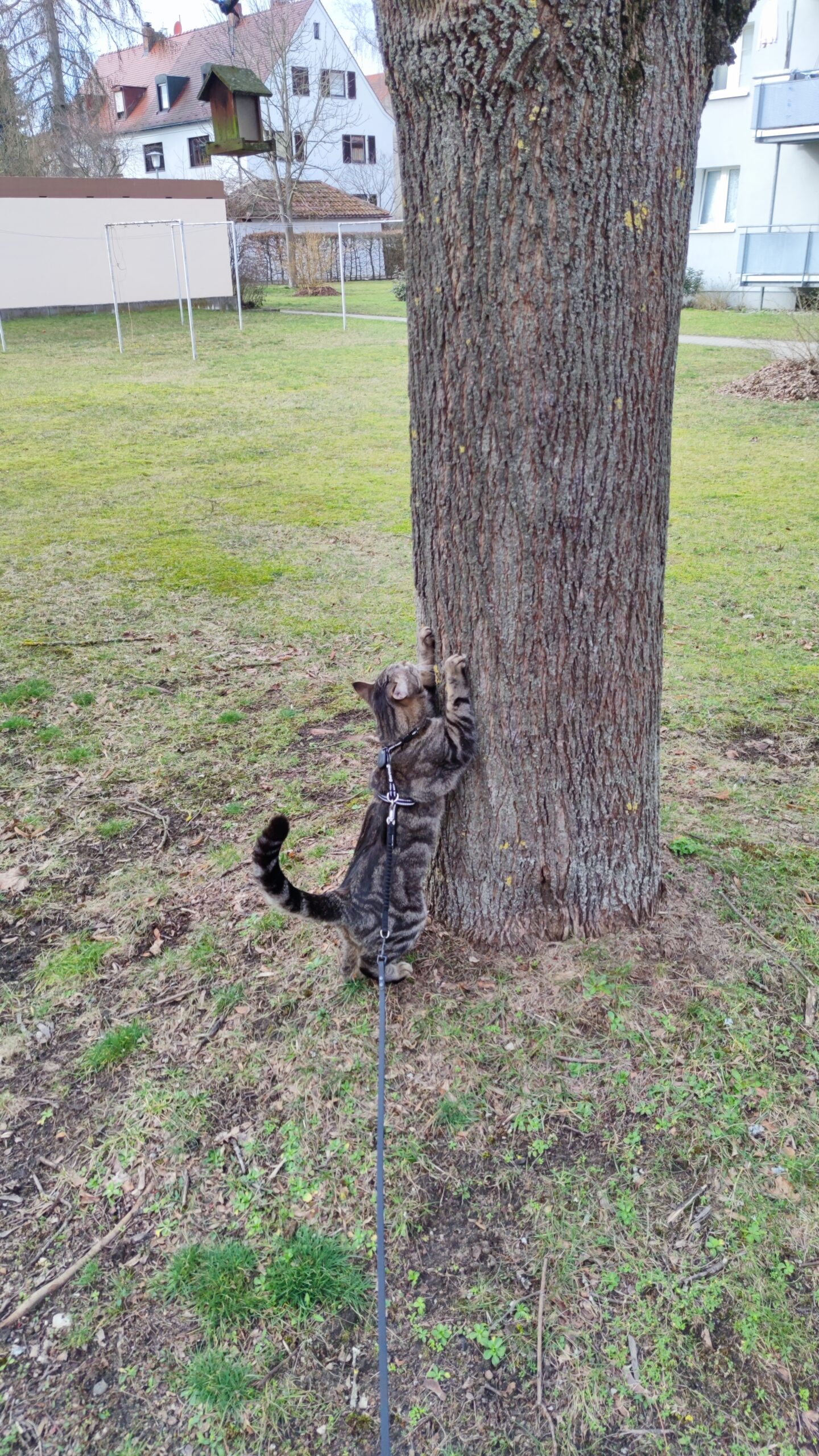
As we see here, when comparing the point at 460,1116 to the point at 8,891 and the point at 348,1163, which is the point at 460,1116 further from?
the point at 8,891

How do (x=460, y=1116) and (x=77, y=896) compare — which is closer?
(x=460, y=1116)

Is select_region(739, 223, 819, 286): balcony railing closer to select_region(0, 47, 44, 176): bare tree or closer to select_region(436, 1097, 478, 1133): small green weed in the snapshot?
select_region(0, 47, 44, 176): bare tree

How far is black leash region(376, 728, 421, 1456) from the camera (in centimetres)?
174

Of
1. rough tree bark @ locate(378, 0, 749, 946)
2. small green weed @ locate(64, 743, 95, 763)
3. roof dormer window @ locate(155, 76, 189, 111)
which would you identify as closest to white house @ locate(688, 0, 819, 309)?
small green weed @ locate(64, 743, 95, 763)

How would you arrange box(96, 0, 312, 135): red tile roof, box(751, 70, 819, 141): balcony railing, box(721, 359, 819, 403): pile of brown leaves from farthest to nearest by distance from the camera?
box(96, 0, 312, 135): red tile roof → box(751, 70, 819, 141): balcony railing → box(721, 359, 819, 403): pile of brown leaves

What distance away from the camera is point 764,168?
21719mm

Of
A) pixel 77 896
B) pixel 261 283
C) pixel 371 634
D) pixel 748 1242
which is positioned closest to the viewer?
pixel 748 1242

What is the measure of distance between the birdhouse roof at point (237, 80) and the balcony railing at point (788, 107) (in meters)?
11.0

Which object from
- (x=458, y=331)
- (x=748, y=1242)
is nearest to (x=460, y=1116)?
(x=748, y=1242)

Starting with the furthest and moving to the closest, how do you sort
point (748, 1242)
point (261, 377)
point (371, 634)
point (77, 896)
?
point (261, 377), point (371, 634), point (77, 896), point (748, 1242)

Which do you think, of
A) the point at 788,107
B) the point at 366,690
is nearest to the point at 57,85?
the point at 788,107

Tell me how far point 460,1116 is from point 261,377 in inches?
583

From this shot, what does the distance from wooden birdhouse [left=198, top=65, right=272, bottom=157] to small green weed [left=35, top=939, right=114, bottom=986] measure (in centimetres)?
2305

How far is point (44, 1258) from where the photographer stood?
2.20 metres
